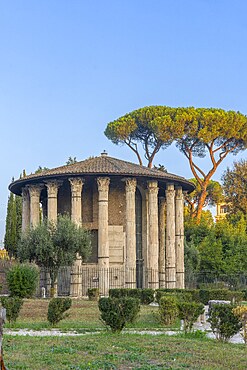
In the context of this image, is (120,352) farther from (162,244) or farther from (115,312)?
(162,244)

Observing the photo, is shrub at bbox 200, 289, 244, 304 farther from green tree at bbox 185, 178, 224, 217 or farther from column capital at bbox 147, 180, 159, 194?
green tree at bbox 185, 178, 224, 217

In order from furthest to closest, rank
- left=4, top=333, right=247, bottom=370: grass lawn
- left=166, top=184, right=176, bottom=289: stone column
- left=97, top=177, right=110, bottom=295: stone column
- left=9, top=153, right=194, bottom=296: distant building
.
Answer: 1. left=166, top=184, right=176, bottom=289: stone column
2. left=9, top=153, right=194, bottom=296: distant building
3. left=97, top=177, right=110, bottom=295: stone column
4. left=4, top=333, right=247, bottom=370: grass lawn

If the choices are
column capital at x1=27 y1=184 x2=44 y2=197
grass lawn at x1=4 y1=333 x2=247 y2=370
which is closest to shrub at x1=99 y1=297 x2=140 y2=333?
grass lawn at x1=4 y1=333 x2=247 y2=370

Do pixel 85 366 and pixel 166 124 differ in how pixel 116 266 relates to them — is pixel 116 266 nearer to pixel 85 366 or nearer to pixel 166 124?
pixel 166 124

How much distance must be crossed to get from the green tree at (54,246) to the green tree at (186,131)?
20.1 m

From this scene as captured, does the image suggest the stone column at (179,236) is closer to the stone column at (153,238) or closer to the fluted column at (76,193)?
the stone column at (153,238)

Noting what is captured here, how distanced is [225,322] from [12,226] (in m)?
38.7

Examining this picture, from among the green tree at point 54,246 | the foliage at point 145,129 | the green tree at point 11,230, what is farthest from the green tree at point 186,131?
the green tree at point 54,246

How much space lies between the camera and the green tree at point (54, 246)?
28.2 meters

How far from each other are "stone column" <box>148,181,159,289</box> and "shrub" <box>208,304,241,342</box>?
20.3 metres

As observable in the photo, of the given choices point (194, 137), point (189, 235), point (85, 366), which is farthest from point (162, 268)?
point (85, 366)

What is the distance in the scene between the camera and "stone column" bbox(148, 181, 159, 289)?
1316 inches

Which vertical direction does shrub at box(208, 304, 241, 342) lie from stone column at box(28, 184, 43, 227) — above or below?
below

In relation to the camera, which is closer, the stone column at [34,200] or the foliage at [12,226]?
the stone column at [34,200]
